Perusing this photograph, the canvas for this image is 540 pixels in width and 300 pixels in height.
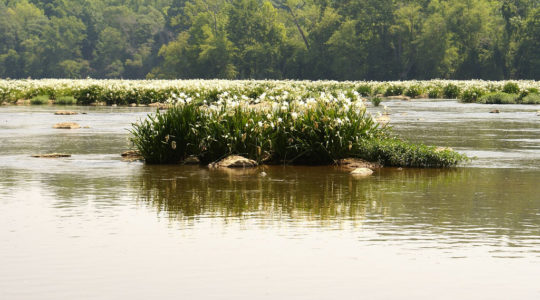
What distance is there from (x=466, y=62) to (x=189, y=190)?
10669 cm

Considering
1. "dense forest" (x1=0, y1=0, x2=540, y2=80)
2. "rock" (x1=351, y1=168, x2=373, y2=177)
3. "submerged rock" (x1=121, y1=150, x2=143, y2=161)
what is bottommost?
"rock" (x1=351, y1=168, x2=373, y2=177)

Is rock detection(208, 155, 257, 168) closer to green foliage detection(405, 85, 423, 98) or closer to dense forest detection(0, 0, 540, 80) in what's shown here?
green foliage detection(405, 85, 423, 98)

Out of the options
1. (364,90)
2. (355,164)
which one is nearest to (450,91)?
(364,90)

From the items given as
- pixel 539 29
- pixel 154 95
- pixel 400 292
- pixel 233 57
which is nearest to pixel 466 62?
pixel 539 29

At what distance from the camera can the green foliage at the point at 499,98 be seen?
5653 cm

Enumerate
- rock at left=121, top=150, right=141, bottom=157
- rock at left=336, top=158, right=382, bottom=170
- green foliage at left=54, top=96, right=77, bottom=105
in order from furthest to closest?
green foliage at left=54, top=96, right=77, bottom=105
rock at left=121, top=150, right=141, bottom=157
rock at left=336, top=158, right=382, bottom=170

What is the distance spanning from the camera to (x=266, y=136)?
17.5m

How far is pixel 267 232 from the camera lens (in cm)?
970

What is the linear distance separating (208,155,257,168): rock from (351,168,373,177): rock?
83.2 inches

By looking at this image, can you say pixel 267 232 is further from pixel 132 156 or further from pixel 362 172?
pixel 132 156

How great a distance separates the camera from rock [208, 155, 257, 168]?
16953 mm

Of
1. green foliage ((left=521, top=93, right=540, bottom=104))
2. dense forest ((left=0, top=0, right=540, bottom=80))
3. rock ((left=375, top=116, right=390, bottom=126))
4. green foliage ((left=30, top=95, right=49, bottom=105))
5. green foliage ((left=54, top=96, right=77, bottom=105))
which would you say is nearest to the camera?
rock ((left=375, top=116, right=390, bottom=126))

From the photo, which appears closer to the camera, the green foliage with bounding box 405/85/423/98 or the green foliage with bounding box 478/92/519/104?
the green foliage with bounding box 478/92/519/104

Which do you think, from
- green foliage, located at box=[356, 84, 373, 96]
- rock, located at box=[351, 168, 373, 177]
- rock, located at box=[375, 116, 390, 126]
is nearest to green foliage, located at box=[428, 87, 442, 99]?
green foliage, located at box=[356, 84, 373, 96]
